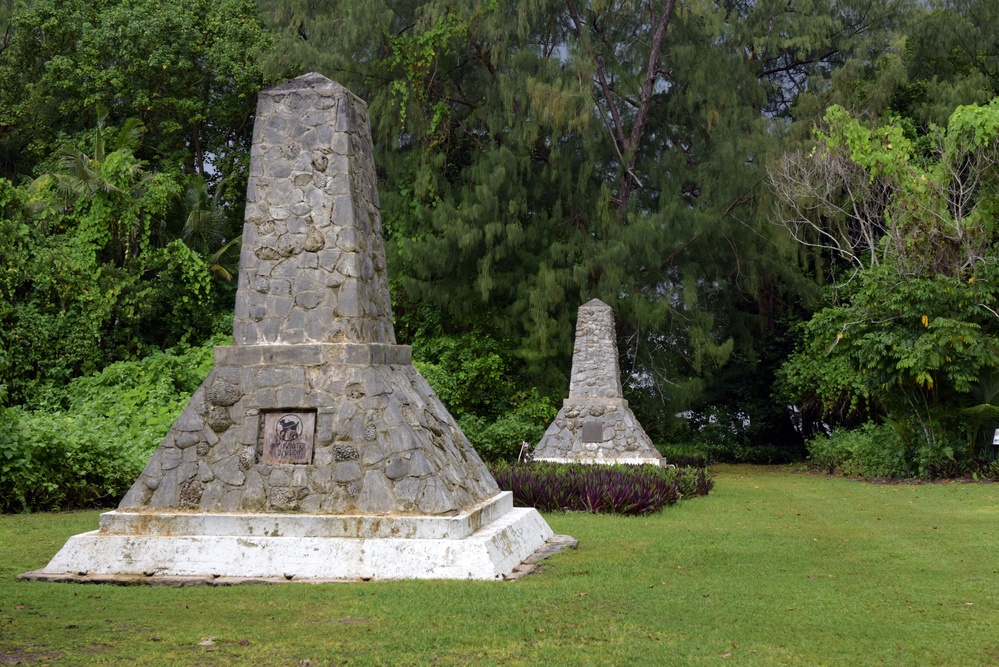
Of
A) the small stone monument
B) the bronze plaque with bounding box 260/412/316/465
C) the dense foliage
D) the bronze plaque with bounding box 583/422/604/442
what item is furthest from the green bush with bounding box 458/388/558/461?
the bronze plaque with bounding box 260/412/316/465

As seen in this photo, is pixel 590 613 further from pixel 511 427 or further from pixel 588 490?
pixel 511 427

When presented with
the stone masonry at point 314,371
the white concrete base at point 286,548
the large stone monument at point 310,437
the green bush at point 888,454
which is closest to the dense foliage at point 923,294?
the green bush at point 888,454

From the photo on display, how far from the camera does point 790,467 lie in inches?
928

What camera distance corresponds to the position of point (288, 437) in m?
A: 7.70

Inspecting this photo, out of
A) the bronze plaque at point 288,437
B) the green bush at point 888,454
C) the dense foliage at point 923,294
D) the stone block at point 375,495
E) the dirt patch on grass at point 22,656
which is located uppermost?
the dense foliage at point 923,294

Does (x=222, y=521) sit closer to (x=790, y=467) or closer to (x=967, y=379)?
(x=967, y=379)

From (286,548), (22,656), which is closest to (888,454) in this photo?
(286,548)

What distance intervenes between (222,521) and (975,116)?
12593 mm

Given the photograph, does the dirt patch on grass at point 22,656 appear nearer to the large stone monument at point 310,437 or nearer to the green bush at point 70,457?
the large stone monument at point 310,437

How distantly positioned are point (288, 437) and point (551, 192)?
637 inches

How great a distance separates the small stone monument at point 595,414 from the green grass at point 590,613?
28.1ft

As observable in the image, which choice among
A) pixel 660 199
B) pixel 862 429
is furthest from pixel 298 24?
pixel 862 429

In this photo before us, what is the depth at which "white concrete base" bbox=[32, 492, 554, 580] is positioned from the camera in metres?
7.10

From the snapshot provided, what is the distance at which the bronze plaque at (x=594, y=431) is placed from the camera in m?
18.4
